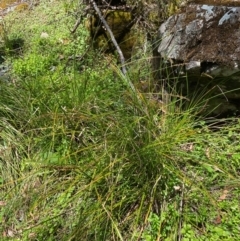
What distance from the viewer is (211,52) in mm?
2891

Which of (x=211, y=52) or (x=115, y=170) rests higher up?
(x=211, y=52)

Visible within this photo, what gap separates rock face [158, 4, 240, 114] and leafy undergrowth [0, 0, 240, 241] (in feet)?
0.83

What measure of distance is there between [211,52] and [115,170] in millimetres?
1241

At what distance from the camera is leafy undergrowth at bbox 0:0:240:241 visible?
7.82 ft

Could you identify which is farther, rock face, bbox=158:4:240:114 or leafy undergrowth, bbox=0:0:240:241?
rock face, bbox=158:4:240:114

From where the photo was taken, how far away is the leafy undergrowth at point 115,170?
238 centimetres

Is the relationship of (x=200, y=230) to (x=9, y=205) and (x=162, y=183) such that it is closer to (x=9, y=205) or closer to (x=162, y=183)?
(x=162, y=183)

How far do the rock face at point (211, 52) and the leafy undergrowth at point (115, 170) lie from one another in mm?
254

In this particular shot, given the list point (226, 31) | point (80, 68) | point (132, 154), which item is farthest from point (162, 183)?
point (80, 68)

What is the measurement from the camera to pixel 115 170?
243 centimetres

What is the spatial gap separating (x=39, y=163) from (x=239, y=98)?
5.52 feet

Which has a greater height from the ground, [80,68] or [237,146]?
[80,68]

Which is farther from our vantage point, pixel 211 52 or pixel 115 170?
pixel 211 52

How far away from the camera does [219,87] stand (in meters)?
2.83
